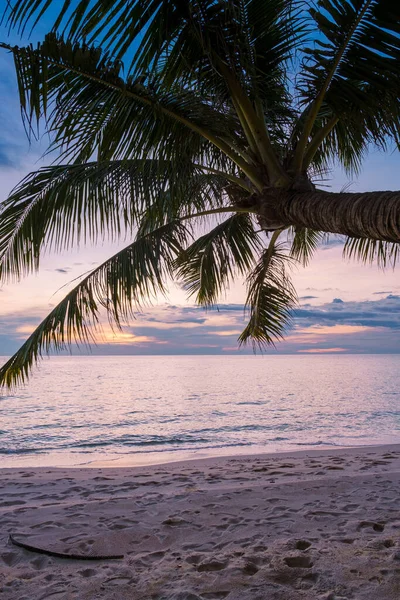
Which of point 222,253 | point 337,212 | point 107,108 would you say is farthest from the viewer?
point 222,253

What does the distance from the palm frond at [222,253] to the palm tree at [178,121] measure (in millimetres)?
1119

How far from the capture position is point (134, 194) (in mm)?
4918

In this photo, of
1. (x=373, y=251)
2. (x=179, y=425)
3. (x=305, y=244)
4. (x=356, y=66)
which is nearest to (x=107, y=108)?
(x=356, y=66)

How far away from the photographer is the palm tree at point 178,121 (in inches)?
129

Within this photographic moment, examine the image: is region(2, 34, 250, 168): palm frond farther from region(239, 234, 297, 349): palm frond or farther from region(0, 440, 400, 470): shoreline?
region(0, 440, 400, 470): shoreline

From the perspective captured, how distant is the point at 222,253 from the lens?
750 cm

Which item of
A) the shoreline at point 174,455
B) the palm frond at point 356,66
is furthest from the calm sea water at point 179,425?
the palm frond at point 356,66

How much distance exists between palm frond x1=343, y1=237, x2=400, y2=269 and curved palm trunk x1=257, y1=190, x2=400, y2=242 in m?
3.11

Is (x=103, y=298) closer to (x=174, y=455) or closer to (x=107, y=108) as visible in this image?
(x=107, y=108)

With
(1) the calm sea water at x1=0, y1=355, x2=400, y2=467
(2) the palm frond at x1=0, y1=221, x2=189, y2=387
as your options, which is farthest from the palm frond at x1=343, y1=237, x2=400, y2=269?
(1) the calm sea water at x1=0, y1=355, x2=400, y2=467

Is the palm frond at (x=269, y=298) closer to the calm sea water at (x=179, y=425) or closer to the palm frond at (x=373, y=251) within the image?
the palm frond at (x=373, y=251)

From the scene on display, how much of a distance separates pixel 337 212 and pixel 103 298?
10.6 feet

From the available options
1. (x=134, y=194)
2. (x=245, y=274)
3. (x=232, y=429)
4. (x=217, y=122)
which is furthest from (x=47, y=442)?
(x=217, y=122)

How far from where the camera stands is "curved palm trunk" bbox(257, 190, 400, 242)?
9.23ft
